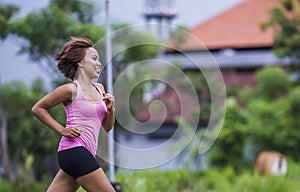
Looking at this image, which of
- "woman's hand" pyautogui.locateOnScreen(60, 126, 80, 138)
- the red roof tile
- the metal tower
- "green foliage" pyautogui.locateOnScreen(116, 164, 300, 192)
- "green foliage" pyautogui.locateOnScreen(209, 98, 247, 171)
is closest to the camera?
"woman's hand" pyautogui.locateOnScreen(60, 126, 80, 138)

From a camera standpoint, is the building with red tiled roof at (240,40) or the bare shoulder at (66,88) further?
the building with red tiled roof at (240,40)

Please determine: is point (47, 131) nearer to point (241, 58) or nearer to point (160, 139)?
point (160, 139)

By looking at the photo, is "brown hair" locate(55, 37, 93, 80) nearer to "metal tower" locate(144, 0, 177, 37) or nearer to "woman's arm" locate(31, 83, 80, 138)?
"woman's arm" locate(31, 83, 80, 138)

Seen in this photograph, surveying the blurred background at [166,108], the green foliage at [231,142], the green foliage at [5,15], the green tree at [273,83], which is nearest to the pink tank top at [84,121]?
the blurred background at [166,108]

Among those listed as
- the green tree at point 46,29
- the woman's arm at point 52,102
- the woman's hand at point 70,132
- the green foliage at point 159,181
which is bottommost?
the green foliage at point 159,181

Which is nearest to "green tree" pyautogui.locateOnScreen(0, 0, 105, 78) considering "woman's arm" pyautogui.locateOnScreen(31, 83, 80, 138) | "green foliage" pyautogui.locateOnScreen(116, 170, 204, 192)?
"green foliage" pyautogui.locateOnScreen(116, 170, 204, 192)

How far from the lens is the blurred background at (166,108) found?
1230 centimetres

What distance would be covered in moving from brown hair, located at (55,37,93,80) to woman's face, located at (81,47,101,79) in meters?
0.03

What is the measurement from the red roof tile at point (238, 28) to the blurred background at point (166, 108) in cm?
349

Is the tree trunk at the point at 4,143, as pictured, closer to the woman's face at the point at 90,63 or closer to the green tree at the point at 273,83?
the green tree at the point at 273,83

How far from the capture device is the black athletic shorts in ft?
14.5

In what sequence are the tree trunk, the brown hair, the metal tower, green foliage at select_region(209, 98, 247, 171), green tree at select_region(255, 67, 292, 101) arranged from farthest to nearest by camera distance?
the metal tower, green foliage at select_region(209, 98, 247, 171), green tree at select_region(255, 67, 292, 101), the tree trunk, the brown hair

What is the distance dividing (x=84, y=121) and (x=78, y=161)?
0.23 metres

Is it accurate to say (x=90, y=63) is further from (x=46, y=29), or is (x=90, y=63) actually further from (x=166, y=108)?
(x=166, y=108)
